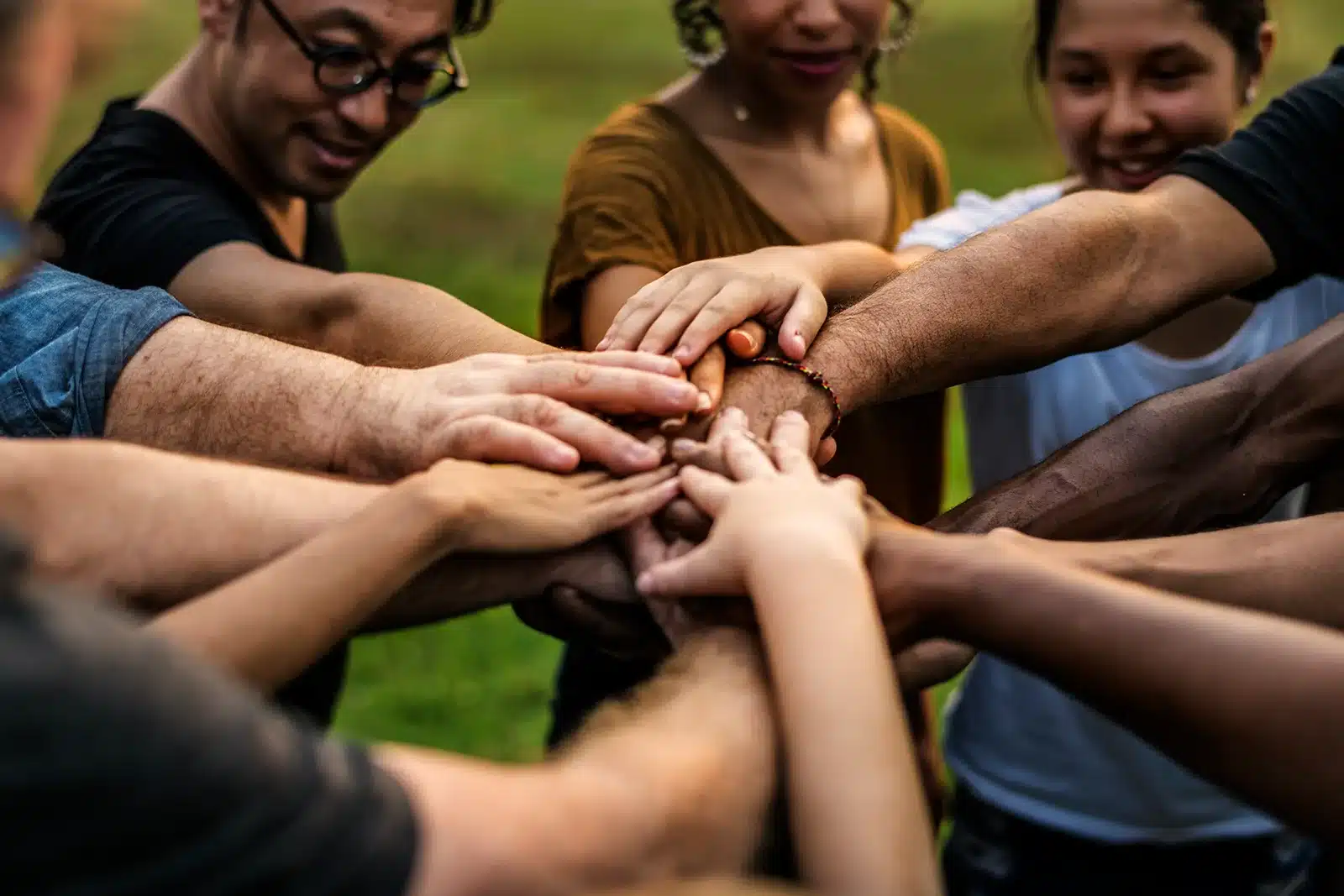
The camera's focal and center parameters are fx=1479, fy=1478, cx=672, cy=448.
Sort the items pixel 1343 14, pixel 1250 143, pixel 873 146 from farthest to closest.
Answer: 1. pixel 1343 14
2. pixel 873 146
3. pixel 1250 143

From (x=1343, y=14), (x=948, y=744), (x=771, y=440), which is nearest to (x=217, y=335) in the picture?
(x=771, y=440)

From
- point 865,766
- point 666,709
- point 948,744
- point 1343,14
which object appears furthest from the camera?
point 1343,14

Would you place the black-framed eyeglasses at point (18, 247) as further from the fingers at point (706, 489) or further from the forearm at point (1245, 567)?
the forearm at point (1245, 567)

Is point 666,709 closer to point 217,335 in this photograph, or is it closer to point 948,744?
point 217,335

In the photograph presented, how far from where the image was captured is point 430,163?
8164 mm

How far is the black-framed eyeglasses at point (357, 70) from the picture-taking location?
2334 mm

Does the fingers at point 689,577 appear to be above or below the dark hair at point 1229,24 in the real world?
below

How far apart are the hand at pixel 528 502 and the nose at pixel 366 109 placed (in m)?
1.02

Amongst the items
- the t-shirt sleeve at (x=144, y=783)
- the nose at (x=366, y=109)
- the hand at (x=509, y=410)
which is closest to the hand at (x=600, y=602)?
the hand at (x=509, y=410)

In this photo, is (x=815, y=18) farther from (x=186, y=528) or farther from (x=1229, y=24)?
(x=186, y=528)

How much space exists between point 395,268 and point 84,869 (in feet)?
19.2

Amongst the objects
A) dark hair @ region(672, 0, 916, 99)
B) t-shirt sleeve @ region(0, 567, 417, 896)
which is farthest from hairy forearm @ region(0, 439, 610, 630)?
dark hair @ region(672, 0, 916, 99)

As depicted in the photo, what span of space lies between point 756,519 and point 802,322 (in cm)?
53

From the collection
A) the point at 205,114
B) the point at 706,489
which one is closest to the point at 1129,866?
the point at 706,489
